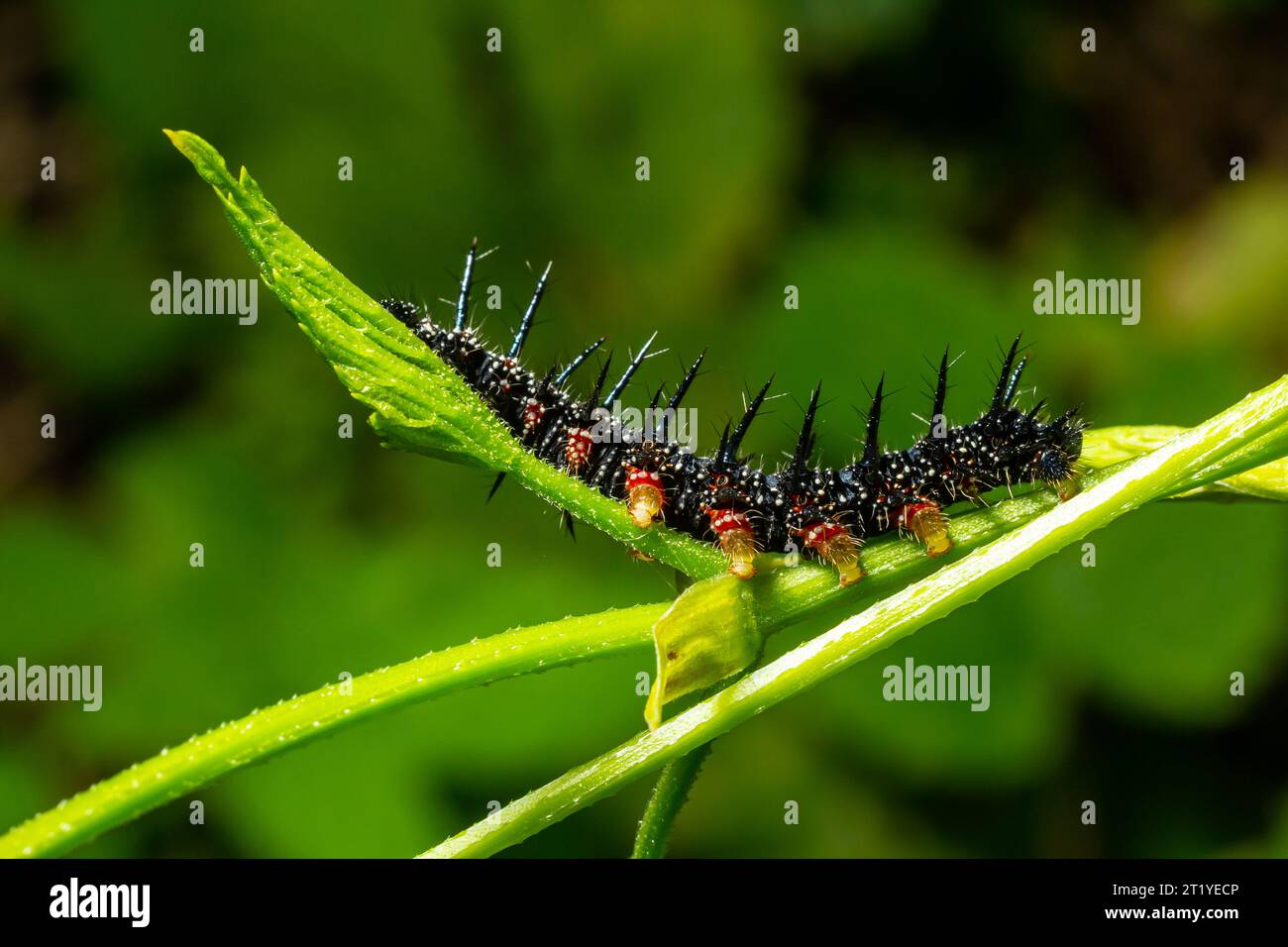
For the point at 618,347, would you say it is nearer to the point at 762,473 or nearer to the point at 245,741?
the point at 762,473

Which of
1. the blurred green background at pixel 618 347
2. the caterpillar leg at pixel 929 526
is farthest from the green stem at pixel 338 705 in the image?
the blurred green background at pixel 618 347

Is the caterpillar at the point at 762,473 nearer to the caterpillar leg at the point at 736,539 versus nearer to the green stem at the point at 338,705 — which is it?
the caterpillar leg at the point at 736,539

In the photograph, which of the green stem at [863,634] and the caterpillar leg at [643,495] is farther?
the caterpillar leg at [643,495]

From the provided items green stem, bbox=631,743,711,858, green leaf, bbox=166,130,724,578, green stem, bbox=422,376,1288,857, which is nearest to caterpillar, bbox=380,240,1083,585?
green leaf, bbox=166,130,724,578

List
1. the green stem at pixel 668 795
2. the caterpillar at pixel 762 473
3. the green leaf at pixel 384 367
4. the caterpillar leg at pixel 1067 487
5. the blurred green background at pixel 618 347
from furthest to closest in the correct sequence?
the blurred green background at pixel 618 347
the caterpillar at pixel 762 473
the caterpillar leg at pixel 1067 487
the green stem at pixel 668 795
the green leaf at pixel 384 367

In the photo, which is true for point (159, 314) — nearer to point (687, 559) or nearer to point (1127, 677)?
point (687, 559)

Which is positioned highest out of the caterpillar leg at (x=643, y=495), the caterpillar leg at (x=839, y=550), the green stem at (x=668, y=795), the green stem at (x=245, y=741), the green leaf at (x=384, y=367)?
the green leaf at (x=384, y=367)

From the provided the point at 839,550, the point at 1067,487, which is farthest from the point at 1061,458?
the point at 839,550

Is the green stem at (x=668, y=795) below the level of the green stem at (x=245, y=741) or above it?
below
